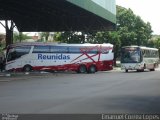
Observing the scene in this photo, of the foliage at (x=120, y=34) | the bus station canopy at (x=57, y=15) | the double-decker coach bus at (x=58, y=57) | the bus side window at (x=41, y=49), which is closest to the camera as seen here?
the bus station canopy at (x=57, y=15)

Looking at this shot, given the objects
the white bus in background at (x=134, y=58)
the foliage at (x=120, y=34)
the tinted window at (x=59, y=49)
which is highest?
the foliage at (x=120, y=34)

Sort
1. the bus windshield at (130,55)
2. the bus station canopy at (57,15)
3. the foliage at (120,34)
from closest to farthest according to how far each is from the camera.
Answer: the bus station canopy at (57,15)
the bus windshield at (130,55)
the foliage at (120,34)

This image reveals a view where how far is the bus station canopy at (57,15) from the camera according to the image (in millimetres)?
42875

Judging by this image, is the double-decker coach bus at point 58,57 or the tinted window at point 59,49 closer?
the double-decker coach bus at point 58,57

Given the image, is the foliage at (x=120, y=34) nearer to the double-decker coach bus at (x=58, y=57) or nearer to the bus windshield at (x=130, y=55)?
the bus windshield at (x=130, y=55)

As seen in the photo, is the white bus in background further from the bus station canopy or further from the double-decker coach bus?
the bus station canopy

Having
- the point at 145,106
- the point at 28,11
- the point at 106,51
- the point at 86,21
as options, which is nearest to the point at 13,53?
the point at 28,11

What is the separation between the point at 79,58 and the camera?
46.4 m

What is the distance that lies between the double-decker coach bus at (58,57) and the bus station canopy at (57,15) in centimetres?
363

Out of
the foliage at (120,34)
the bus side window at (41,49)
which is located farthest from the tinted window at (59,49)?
the foliage at (120,34)

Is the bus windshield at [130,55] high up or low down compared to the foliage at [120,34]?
down

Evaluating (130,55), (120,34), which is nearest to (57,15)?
(130,55)

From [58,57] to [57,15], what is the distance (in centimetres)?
702

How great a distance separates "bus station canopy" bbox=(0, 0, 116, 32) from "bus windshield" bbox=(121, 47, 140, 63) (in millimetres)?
4455
